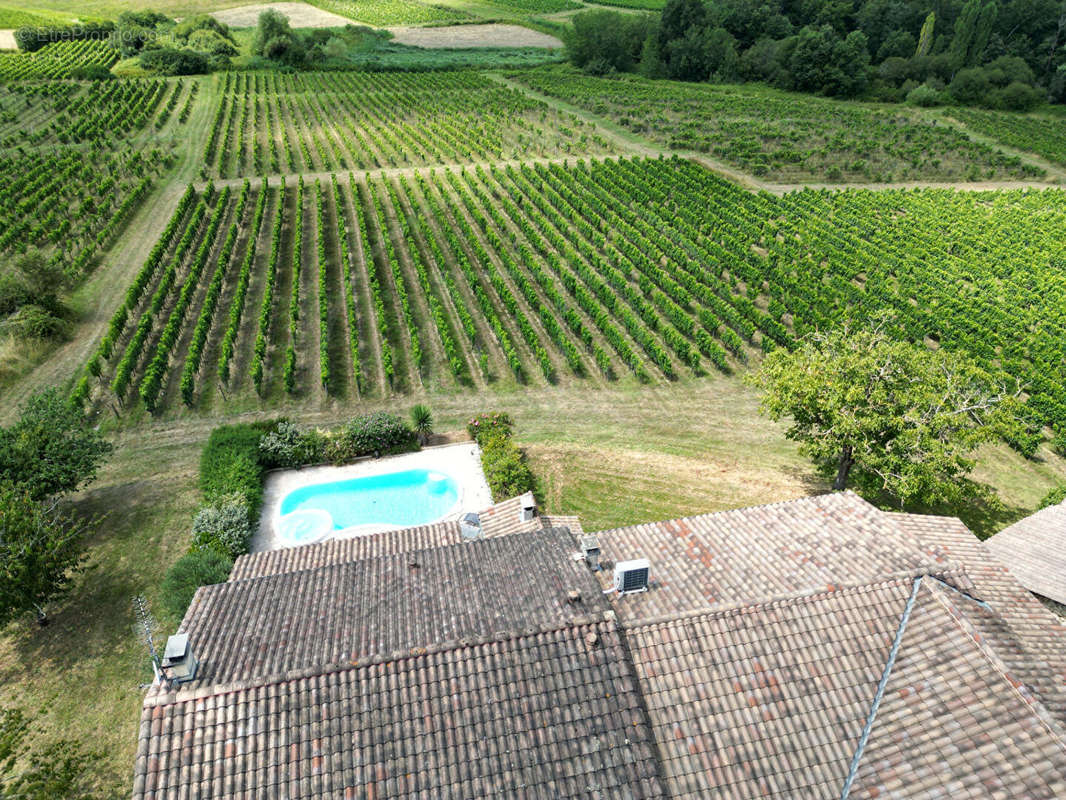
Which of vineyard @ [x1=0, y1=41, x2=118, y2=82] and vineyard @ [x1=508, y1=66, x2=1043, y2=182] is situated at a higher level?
vineyard @ [x1=0, y1=41, x2=118, y2=82]

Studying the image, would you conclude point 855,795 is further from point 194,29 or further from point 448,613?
point 194,29

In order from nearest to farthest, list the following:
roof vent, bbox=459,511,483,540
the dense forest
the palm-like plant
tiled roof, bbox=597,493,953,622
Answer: tiled roof, bbox=597,493,953,622 → roof vent, bbox=459,511,483,540 → the palm-like plant → the dense forest

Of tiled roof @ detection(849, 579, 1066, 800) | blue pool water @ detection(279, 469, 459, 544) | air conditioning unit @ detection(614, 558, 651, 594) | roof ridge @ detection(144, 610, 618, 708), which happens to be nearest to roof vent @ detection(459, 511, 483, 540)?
blue pool water @ detection(279, 469, 459, 544)

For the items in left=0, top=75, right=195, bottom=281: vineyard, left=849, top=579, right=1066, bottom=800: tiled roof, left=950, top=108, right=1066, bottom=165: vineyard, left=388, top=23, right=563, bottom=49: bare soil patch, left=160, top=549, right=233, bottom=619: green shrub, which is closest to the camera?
left=849, top=579, right=1066, bottom=800: tiled roof

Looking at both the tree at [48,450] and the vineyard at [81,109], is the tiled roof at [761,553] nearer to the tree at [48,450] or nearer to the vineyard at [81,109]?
the tree at [48,450]

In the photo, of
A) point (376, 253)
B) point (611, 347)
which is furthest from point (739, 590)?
point (376, 253)

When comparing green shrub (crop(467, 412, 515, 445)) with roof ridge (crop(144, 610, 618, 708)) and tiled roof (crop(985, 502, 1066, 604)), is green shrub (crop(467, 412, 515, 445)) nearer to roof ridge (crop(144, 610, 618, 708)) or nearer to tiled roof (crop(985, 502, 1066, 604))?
roof ridge (crop(144, 610, 618, 708))

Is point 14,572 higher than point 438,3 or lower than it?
lower
